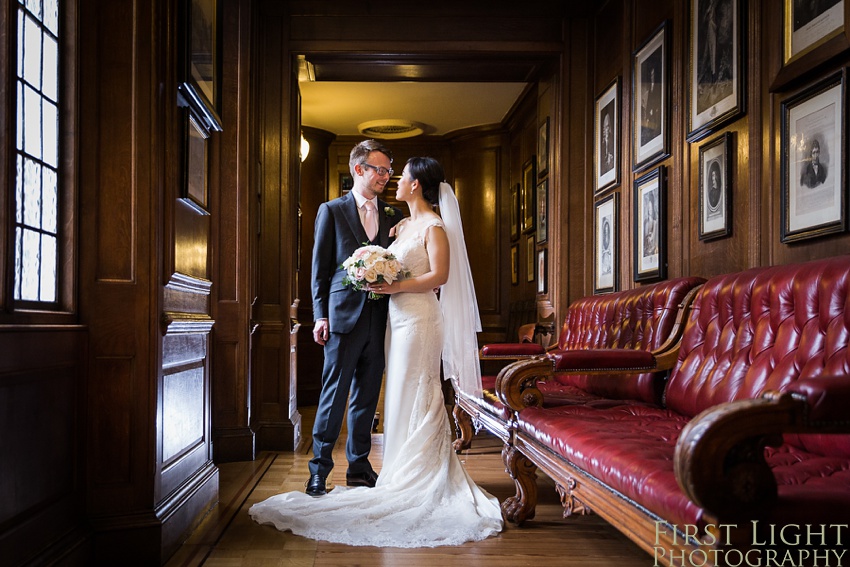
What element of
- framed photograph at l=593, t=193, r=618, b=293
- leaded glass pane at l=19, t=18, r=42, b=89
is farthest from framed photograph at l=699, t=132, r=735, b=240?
leaded glass pane at l=19, t=18, r=42, b=89

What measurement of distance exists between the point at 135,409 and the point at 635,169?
11.2 feet

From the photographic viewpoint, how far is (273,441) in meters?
5.29

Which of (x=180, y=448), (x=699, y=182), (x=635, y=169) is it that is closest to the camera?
(x=180, y=448)

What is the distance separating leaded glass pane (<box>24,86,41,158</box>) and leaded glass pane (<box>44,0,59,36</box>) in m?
0.28

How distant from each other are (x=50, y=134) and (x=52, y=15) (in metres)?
0.41

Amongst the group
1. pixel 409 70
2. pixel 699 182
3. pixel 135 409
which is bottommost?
pixel 135 409

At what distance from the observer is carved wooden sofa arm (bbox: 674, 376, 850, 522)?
4.69ft

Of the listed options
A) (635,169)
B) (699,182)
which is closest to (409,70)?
(635,169)

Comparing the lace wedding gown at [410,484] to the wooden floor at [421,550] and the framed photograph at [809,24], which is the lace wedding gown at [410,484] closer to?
the wooden floor at [421,550]

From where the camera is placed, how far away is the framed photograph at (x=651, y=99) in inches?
169

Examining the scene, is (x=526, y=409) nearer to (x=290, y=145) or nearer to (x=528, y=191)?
(x=290, y=145)

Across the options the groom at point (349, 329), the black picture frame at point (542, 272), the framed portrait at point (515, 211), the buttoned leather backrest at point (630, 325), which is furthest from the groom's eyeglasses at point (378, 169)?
the framed portrait at point (515, 211)

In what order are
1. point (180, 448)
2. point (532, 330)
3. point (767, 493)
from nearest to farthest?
1. point (767, 493)
2. point (180, 448)
3. point (532, 330)

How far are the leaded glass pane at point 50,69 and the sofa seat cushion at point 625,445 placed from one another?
6.97 ft
